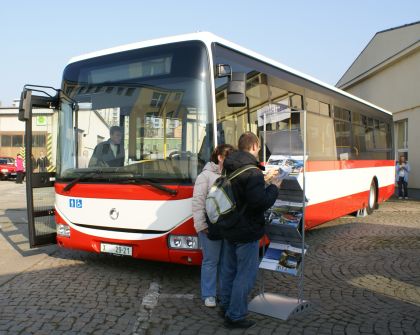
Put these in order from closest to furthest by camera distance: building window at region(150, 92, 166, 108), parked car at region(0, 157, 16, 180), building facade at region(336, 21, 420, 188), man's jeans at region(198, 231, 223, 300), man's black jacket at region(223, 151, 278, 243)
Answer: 1. man's black jacket at region(223, 151, 278, 243)
2. man's jeans at region(198, 231, 223, 300)
3. building window at region(150, 92, 166, 108)
4. building facade at region(336, 21, 420, 188)
5. parked car at region(0, 157, 16, 180)

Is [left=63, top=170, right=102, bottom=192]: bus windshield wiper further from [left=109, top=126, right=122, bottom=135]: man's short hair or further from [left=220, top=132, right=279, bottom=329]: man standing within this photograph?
[left=220, top=132, right=279, bottom=329]: man standing

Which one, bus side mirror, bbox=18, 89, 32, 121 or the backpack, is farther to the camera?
bus side mirror, bbox=18, 89, 32, 121

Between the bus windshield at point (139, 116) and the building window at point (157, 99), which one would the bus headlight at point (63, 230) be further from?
the building window at point (157, 99)

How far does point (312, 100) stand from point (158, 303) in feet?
16.4

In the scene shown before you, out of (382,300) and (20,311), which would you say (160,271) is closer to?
(20,311)

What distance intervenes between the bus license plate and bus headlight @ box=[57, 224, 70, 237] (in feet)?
2.27

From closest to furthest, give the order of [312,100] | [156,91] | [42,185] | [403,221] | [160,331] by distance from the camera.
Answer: [160,331], [156,91], [42,185], [312,100], [403,221]

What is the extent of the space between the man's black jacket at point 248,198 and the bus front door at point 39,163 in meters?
3.37

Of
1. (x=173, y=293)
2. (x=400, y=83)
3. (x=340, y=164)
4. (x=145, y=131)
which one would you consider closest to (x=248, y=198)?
(x=173, y=293)

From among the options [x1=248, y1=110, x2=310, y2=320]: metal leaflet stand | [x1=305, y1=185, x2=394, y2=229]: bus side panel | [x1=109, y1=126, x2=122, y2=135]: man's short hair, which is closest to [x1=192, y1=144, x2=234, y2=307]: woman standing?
[x1=248, y1=110, x2=310, y2=320]: metal leaflet stand

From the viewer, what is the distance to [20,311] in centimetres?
473

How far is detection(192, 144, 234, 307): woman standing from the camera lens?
4.80 m

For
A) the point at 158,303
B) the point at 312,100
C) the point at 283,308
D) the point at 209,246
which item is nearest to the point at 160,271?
the point at 158,303

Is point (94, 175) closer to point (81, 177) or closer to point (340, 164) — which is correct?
point (81, 177)
